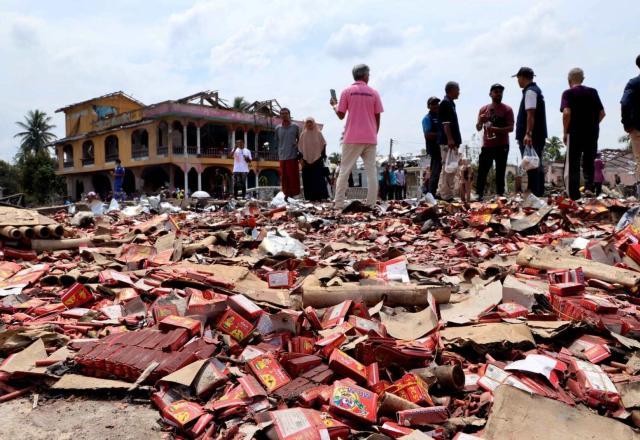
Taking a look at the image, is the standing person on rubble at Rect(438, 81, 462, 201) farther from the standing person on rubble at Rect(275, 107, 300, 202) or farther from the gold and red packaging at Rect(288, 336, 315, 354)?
the gold and red packaging at Rect(288, 336, 315, 354)

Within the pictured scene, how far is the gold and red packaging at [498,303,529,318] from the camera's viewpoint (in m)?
2.31

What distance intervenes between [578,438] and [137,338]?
5.58ft

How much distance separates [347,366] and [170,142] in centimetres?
2815

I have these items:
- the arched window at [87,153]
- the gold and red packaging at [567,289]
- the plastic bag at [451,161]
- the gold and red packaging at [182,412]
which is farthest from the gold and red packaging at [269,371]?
the arched window at [87,153]

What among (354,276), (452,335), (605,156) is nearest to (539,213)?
(354,276)

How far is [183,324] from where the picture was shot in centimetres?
218

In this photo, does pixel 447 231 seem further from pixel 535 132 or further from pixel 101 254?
pixel 101 254

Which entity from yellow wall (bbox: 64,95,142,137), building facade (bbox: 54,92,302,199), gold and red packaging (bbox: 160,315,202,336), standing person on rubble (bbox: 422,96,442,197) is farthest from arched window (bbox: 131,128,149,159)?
gold and red packaging (bbox: 160,315,202,336)

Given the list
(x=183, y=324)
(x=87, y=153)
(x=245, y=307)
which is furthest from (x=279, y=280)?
(x=87, y=153)

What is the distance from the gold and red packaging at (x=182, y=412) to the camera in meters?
1.58

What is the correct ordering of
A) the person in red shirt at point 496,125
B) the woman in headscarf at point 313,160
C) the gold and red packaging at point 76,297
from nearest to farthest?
the gold and red packaging at point 76,297 < the person in red shirt at point 496,125 < the woman in headscarf at point 313,160

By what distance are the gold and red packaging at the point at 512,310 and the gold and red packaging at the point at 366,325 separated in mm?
605

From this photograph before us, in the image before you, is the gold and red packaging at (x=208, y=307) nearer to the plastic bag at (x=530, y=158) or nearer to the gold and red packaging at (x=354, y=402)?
the gold and red packaging at (x=354, y=402)

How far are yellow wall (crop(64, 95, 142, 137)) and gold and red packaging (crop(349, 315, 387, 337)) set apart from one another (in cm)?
3753
